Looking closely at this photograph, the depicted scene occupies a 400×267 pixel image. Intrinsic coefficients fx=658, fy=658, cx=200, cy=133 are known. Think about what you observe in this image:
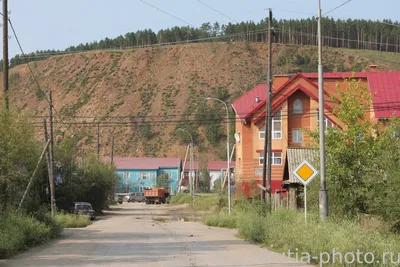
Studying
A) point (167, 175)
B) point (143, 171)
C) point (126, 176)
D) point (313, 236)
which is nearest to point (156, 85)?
Result: point (143, 171)

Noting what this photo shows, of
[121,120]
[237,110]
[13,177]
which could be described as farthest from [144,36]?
[13,177]

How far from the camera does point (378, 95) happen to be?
2350 inches

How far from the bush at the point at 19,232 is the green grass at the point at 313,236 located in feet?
28.2

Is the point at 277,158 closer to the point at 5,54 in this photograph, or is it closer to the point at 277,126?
the point at 277,126

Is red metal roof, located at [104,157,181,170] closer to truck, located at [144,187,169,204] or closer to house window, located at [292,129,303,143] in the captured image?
truck, located at [144,187,169,204]

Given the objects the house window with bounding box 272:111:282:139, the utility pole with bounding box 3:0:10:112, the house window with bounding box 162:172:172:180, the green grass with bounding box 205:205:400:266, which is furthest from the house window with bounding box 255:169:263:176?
the house window with bounding box 162:172:172:180

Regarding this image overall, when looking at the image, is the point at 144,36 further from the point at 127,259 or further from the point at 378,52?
the point at 127,259

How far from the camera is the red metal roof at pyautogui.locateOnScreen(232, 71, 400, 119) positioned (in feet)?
189

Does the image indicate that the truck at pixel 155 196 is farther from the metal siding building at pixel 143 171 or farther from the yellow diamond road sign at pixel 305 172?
the yellow diamond road sign at pixel 305 172

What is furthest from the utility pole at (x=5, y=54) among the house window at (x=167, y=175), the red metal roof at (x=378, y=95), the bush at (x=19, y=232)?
the house window at (x=167, y=175)

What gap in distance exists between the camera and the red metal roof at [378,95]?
57.5m

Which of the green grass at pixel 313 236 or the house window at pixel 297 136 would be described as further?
the house window at pixel 297 136

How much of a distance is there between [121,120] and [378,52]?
58.5 meters

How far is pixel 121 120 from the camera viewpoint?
118 m
